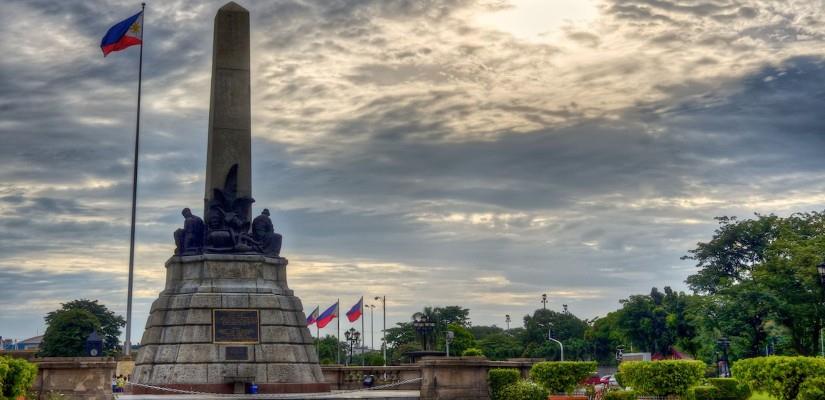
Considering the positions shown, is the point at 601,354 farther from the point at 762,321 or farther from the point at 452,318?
the point at 762,321

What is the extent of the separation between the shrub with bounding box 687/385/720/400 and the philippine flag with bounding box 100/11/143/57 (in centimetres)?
2299

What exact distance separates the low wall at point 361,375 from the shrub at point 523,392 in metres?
4.50

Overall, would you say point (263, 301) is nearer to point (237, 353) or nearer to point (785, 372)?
point (237, 353)

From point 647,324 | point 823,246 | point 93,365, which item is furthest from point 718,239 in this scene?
point 93,365

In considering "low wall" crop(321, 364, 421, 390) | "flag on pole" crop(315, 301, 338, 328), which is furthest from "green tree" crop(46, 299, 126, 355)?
"low wall" crop(321, 364, 421, 390)

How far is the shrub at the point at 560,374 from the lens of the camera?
2705 cm

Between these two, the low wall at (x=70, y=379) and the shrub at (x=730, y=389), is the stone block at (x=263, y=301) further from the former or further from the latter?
the shrub at (x=730, y=389)

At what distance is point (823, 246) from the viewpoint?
132ft

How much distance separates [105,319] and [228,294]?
6064 cm

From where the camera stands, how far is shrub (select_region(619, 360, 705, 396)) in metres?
27.9

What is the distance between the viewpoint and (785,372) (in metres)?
21.7

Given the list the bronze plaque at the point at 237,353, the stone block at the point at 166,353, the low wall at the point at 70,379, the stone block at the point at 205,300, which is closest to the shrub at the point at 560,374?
the bronze plaque at the point at 237,353

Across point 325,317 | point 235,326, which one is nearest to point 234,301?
point 235,326

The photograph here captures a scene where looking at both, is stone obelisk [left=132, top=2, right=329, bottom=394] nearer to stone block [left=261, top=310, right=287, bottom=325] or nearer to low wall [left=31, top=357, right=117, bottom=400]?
stone block [left=261, top=310, right=287, bottom=325]
